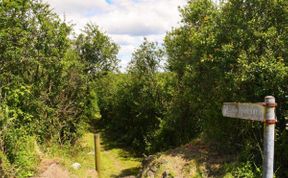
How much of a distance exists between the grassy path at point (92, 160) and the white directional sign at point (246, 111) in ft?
35.2

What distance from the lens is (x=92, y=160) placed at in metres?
21.5

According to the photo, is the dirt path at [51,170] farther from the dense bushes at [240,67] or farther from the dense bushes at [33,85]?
the dense bushes at [240,67]

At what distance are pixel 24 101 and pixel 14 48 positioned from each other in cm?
253

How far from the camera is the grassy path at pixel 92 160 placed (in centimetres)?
1569

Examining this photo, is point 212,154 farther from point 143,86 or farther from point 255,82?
point 143,86

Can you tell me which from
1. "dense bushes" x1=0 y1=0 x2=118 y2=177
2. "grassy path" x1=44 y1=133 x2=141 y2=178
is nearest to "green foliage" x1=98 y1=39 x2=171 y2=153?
"grassy path" x1=44 y1=133 x2=141 y2=178

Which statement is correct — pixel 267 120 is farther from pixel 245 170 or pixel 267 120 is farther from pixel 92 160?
pixel 92 160

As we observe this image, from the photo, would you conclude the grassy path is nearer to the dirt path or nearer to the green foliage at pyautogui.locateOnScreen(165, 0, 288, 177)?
the dirt path

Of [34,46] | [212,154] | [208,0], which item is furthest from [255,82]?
[34,46]

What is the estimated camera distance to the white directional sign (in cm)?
438

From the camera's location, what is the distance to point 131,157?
26.7 m

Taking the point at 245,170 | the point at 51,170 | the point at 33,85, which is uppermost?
the point at 33,85

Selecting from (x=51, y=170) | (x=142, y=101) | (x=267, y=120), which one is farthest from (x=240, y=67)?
(x=142, y=101)

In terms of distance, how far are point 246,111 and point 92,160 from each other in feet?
58.6
